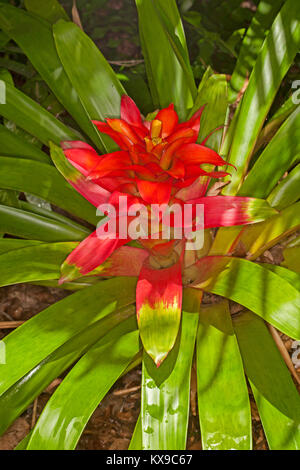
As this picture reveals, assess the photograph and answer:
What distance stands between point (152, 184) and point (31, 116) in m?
0.64

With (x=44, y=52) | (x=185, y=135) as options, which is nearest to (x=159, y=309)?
(x=185, y=135)

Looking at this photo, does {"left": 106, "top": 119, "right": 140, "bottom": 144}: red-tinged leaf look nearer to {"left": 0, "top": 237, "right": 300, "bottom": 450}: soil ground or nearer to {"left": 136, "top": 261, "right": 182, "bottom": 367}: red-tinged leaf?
{"left": 136, "top": 261, "right": 182, "bottom": 367}: red-tinged leaf

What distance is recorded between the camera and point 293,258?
1.39 m

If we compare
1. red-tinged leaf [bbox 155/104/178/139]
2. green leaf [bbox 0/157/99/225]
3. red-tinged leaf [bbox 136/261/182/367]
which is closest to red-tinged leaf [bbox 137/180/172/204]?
red-tinged leaf [bbox 155/104/178/139]

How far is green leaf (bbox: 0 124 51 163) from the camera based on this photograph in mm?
1390

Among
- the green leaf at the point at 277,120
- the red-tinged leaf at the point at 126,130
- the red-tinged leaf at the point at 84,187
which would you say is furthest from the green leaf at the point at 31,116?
the green leaf at the point at 277,120

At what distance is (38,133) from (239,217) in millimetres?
674

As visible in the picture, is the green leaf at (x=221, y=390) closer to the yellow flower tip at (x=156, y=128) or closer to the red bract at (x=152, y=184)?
the red bract at (x=152, y=184)

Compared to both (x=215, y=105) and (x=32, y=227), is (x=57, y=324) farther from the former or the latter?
(x=215, y=105)

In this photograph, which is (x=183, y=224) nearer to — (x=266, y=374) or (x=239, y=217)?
(x=239, y=217)

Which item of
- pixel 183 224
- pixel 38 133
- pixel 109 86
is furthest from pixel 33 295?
pixel 183 224

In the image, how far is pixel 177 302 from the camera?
106 cm

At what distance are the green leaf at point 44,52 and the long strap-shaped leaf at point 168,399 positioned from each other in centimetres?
69

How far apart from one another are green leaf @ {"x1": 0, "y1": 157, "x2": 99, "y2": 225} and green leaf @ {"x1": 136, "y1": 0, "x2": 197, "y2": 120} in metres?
0.37
